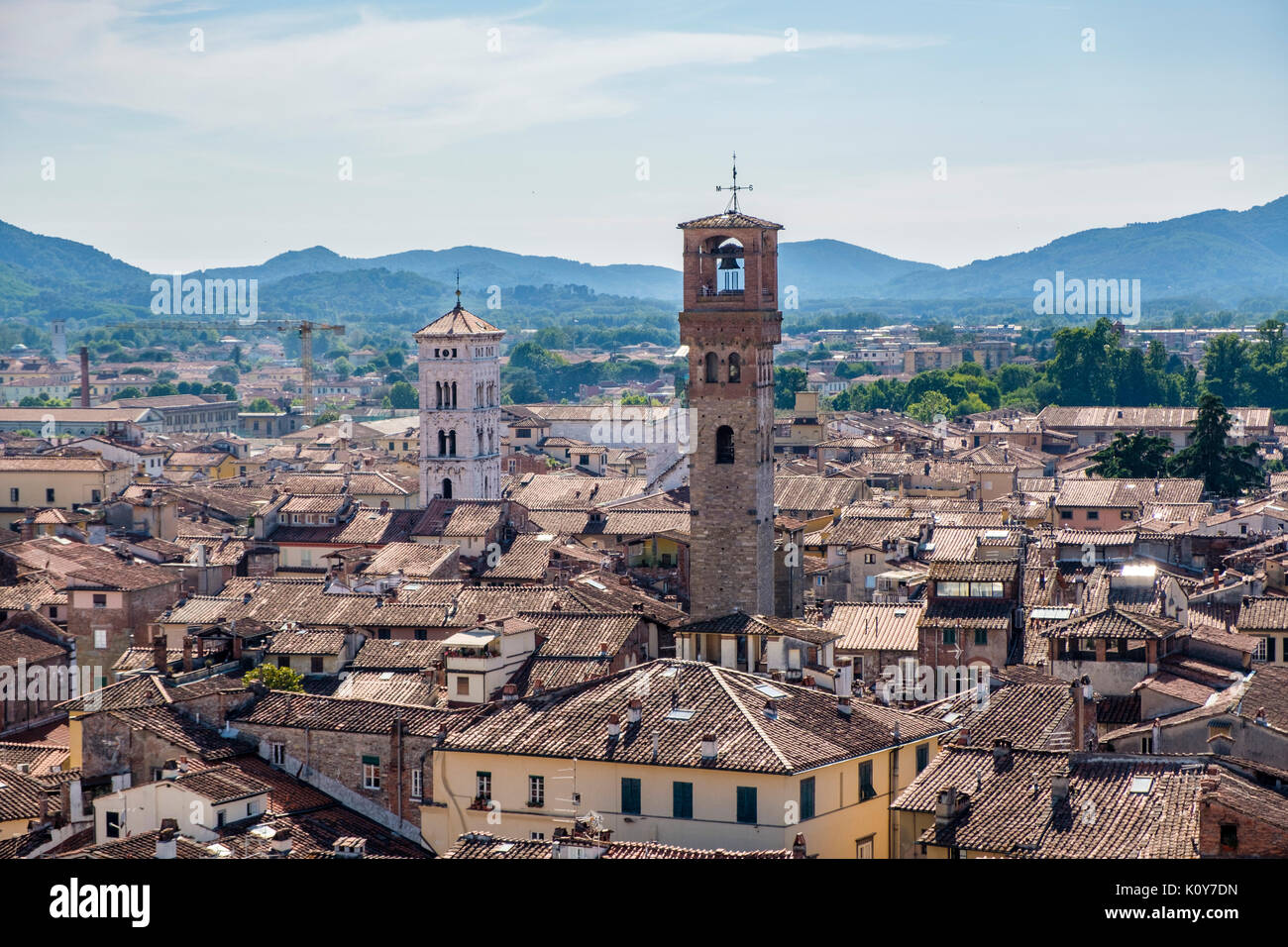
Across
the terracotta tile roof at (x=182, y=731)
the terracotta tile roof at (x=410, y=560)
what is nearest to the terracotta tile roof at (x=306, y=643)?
the terracotta tile roof at (x=182, y=731)

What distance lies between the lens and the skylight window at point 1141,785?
70.5 feet

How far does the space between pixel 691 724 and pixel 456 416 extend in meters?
43.8

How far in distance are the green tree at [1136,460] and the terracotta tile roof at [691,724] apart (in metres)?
47.5

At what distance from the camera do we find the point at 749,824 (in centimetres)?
2241

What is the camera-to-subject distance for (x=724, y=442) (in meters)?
36.9

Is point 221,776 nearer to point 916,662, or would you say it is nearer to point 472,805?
point 472,805

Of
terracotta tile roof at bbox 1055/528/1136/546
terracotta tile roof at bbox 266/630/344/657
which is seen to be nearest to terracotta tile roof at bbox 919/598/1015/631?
terracotta tile roof at bbox 266/630/344/657

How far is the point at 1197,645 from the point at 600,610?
11.6m

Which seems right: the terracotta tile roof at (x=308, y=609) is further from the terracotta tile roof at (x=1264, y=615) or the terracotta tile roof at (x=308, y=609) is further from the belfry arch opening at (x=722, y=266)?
the terracotta tile roof at (x=1264, y=615)

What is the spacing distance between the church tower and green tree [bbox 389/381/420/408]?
95981 millimetres

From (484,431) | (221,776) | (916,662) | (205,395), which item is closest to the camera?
(221,776)

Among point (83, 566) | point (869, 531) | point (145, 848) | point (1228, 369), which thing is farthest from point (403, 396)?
point (145, 848)
